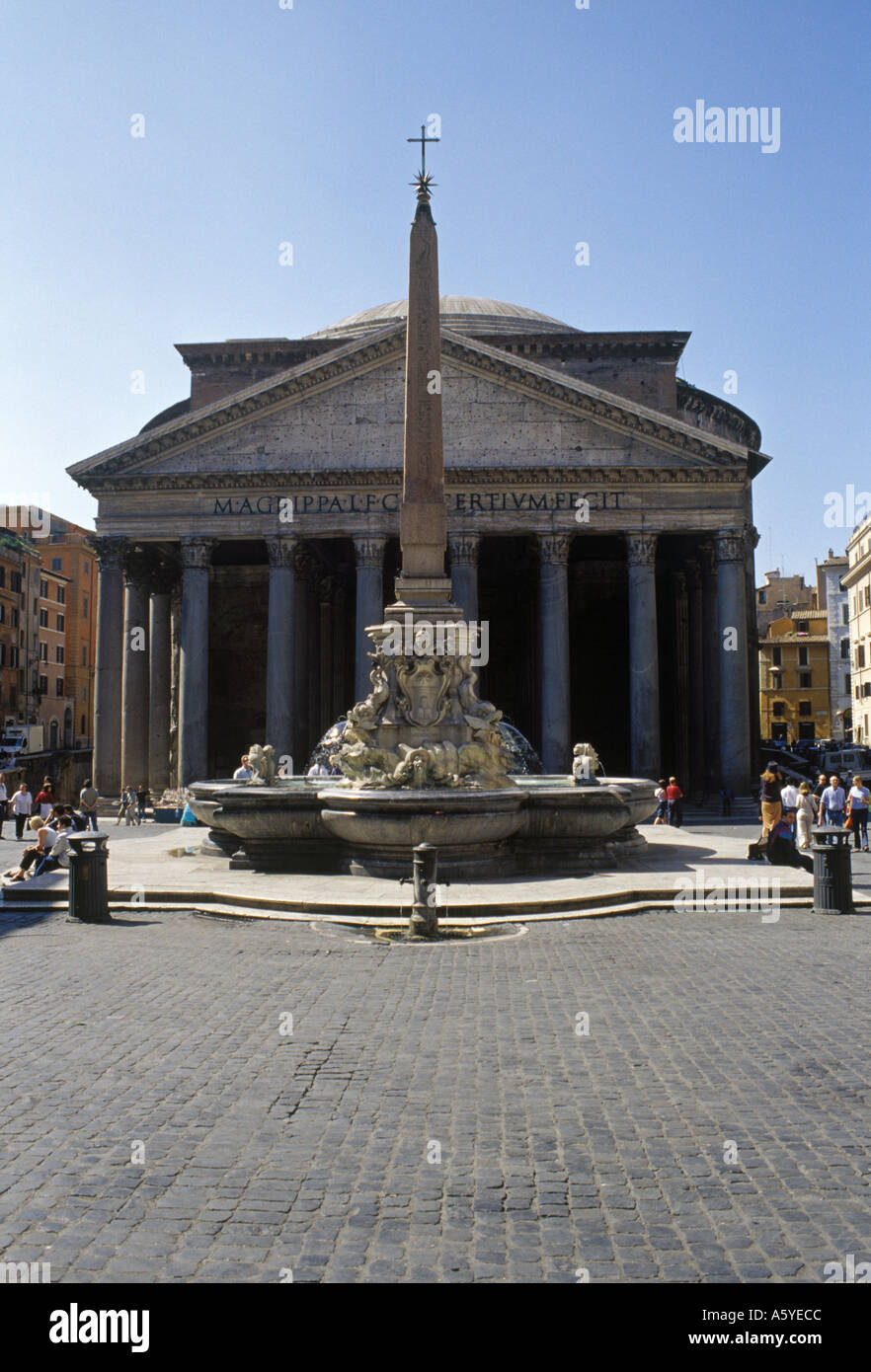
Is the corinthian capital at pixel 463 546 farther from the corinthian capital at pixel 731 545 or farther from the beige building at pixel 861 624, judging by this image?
the beige building at pixel 861 624

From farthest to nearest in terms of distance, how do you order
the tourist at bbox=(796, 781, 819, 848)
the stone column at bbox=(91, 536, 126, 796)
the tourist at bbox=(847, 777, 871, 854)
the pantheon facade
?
the stone column at bbox=(91, 536, 126, 796), the pantheon facade, the tourist at bbox=(847, 777, 871, 854), the tourist at bbox=(796, 781, 819, 848)

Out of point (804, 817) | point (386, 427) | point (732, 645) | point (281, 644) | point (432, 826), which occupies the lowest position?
point (804, 817)

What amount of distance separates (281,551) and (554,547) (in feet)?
26.9

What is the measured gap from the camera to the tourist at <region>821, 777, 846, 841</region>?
20.0 meters

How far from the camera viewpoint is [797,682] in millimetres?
77250

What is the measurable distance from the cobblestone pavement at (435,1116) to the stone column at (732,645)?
81.0 feet

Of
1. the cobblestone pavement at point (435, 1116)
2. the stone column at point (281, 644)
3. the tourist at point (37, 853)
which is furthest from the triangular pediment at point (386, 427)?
the cobblestone pavement at point (435, 1116)

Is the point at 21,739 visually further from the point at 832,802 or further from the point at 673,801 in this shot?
the point at 832,802

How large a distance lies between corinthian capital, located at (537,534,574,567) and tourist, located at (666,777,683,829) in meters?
10.1

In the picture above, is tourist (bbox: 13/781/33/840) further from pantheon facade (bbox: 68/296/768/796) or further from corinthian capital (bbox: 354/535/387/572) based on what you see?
corinthian capital (bbox: 354/535/387/572)

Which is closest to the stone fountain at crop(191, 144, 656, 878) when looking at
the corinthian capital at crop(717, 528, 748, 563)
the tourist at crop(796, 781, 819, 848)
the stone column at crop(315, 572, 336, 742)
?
the tourist at crop(796, 781, 819, 848)

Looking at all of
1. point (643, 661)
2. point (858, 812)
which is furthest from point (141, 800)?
point (858, 812)

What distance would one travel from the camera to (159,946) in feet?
32.4
